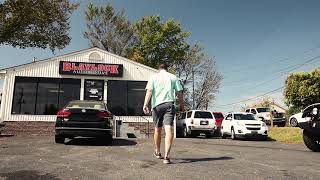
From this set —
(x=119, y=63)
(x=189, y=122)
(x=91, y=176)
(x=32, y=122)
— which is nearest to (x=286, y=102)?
(x=189, y=122)

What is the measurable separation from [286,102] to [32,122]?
26707 mm

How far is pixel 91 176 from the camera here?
17.3 ft

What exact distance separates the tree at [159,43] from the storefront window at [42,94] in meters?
19.4

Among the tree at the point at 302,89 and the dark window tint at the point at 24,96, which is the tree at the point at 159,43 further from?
the dark window tint at the point at 24,96

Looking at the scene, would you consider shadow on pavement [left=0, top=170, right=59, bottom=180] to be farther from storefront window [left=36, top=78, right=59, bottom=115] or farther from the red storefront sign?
the red storefront sign

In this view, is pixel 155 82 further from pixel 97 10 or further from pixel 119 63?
pixel 97 10

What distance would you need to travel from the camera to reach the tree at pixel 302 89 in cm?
3525

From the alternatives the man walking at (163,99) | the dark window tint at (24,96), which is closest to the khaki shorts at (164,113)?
the man walking at (163,99)

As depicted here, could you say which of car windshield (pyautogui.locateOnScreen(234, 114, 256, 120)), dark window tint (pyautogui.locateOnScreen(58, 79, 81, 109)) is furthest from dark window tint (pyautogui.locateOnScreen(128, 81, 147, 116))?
car windshield (pyautogui.locateOnScreen(234, 114, 256, 120))

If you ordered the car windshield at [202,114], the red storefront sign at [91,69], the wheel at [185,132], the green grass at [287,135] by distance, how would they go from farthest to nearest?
1. the wheel at [185,132]
2. the car windshield at [202,114]
3. the red storefront sign at [91,69]
4. the green grass at [287,135]

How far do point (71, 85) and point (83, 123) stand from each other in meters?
10.4

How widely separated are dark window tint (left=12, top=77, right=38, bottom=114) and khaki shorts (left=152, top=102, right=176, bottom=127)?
48.4 feet

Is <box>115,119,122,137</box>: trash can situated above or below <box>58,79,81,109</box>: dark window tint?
below

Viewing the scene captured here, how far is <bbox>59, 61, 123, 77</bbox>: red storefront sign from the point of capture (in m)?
Answer: 20.7
